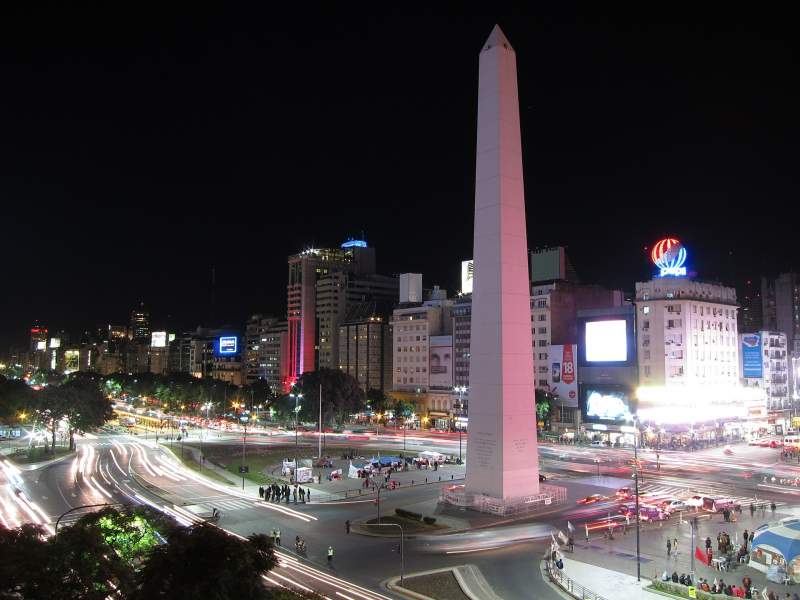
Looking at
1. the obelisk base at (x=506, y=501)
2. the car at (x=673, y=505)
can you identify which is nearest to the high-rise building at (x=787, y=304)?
the car at (x=673, y=505)

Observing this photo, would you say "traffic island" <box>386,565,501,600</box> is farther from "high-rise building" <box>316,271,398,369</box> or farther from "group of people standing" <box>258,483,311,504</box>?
"high-rise building" <box>316,271,398,369</box>

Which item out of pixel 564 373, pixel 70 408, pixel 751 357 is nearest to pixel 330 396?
pixel 70 408

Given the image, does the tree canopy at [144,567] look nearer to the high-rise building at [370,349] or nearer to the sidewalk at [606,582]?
the sidewalk at [606,582]

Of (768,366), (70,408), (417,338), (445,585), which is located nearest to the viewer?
(445,585)

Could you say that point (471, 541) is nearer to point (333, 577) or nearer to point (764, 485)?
point (333, 577)

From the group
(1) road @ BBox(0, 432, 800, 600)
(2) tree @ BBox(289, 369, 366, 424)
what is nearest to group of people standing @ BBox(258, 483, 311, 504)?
(1) road @ BBox(0, 432, 800, 600)

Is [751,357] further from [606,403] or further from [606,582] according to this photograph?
[606,582]
